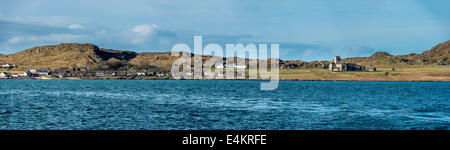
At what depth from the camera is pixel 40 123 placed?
36188 millimetres

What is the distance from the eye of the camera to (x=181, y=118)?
133ft

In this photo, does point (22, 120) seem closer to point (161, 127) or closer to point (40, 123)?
point (40, 123)

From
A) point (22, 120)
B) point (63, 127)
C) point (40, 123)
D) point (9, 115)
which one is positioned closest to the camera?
point (63, 127)

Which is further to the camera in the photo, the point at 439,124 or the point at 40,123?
the point at 439,124
